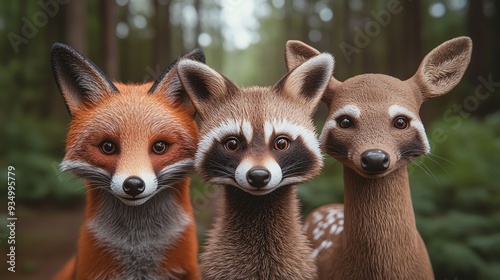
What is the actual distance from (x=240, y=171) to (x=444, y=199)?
3141mm

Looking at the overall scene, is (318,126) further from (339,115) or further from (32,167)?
(32,167)

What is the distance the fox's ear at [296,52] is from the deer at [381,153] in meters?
0.05

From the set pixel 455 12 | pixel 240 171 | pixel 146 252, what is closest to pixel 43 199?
pixel 146 252

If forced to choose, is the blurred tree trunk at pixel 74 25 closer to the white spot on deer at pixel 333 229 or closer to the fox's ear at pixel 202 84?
the fox's ear at pixel 202 84

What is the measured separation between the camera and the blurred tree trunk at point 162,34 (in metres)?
7.68

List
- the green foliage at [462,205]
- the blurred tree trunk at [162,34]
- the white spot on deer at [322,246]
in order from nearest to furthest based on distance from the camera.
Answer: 1. the white spot on deer at [322,246]
2. the green foliage at [462,205]
3. the blurred tree trunk at [162,34]

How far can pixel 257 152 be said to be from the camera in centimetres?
165

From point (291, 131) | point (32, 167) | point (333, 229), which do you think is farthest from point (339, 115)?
point (32, 167)

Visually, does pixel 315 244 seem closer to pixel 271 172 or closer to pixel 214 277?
pixel 214 277

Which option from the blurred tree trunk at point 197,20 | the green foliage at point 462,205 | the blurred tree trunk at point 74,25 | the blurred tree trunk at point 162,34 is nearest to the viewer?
the green foliage at point 462,205

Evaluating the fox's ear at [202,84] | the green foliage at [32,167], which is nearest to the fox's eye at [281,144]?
the fox's ear at [202,84]

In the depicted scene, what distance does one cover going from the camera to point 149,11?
9.66 metres

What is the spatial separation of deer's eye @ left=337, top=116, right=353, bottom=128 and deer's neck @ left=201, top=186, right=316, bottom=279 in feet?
1.13

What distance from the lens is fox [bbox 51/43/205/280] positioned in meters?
1.83
